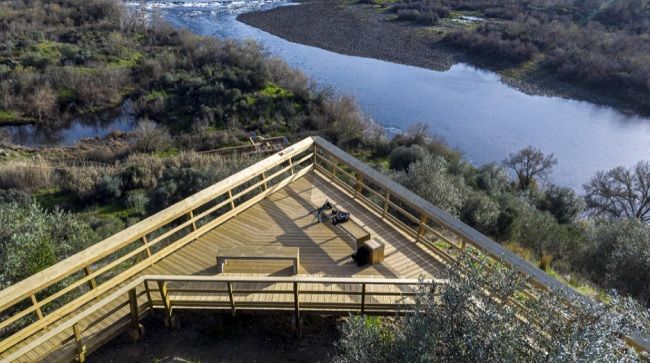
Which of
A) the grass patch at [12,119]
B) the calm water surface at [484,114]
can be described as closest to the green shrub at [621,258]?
the calm water surface at [484,114]

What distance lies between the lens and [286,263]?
26.9ft

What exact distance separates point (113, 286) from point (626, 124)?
36.2m

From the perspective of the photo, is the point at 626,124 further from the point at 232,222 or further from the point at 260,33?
the point at 260,33

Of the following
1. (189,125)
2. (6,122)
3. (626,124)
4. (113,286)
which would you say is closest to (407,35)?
(626,124)

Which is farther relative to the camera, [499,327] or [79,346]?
[79,346]

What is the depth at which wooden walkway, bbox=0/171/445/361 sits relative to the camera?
695 cm

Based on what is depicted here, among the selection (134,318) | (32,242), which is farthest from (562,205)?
(32,242)

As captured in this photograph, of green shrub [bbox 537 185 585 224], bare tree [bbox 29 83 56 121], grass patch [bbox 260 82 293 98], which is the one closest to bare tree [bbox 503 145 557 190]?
green shrub [bbox 537 185 585 224]

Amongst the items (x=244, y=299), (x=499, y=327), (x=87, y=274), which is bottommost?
(x=244, y=299)

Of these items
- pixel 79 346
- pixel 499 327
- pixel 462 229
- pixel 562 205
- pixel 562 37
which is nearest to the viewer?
pixel 499 327

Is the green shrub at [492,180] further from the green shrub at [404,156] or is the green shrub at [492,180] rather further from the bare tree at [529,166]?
the green shrub at [404,156]

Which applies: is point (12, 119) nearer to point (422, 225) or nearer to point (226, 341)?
point (226, 341)

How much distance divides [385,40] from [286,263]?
46.4 m

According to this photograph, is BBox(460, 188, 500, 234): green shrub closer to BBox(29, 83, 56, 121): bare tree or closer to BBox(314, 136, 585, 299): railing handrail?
BBox(314, 136, 585, 299): railing handrail
